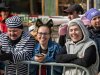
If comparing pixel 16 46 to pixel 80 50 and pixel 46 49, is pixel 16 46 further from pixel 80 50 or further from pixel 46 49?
pixel 80 50

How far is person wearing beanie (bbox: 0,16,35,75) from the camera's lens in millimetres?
5043

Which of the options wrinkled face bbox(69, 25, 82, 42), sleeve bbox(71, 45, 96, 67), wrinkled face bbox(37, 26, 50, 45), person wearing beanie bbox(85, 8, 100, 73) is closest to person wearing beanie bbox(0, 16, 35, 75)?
wrinkled face bbox(37, 26, 50, 45)

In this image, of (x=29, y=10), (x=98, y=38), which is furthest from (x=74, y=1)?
(x=98, y=38)

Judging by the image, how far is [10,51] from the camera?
16.6 ft

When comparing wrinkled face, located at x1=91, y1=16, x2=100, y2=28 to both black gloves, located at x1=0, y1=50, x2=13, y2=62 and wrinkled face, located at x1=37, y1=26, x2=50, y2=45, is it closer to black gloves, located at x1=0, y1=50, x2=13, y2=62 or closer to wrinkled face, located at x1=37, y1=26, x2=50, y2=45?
wrinkled face, located at x1=37, y1=26, x2=50, y2=45

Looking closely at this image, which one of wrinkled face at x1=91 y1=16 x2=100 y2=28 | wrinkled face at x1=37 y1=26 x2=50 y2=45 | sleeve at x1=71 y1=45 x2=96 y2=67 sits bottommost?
sleeve at x1=71 y1=45 x2=96 y2=67

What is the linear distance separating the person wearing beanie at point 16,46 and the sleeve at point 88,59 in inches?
26.2

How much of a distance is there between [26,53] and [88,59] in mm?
841

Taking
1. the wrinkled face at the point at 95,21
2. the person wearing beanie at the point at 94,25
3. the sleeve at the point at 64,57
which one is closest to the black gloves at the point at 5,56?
the sleeve at the point at 64,57

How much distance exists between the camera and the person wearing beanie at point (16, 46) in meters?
5.04

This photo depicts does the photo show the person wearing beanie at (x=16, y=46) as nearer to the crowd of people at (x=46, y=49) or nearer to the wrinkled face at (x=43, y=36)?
the crowd of people at (x=46, y=49)

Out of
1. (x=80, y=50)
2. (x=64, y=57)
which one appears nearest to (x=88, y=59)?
(x=80, y=50)

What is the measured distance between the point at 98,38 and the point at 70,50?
545 mm

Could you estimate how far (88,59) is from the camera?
4848 millimetres
